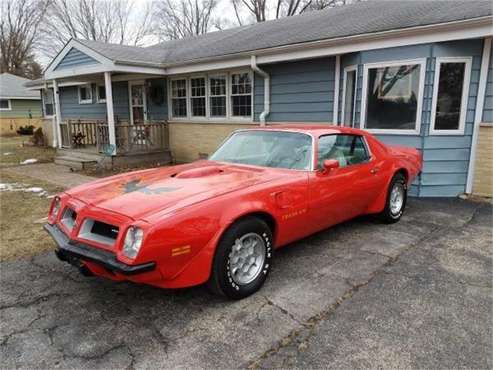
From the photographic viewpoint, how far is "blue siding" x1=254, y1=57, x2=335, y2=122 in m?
8.72

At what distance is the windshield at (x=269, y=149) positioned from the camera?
13.1ft

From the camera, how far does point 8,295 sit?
11.0 feet

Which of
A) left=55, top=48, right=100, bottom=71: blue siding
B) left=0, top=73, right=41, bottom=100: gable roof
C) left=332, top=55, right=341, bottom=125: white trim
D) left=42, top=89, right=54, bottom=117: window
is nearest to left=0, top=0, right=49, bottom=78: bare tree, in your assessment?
left=0, top=73, right=41, bottom=100: gable roof

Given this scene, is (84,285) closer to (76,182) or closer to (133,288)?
(133,288)

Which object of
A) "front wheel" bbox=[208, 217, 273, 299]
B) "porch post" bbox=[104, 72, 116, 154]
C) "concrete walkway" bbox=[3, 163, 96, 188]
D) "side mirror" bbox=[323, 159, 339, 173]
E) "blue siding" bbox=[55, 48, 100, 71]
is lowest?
"concrete walkway" bbox=[3, 163, 96, 188]

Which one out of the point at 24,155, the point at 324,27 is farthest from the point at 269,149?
the point at 24,155

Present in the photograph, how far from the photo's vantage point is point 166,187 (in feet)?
10.9

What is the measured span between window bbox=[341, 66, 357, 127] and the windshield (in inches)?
169

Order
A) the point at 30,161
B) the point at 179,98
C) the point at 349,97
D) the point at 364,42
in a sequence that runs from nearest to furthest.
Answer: the point at 364,42, the point at 349,97, the point at 179,98, the point at 30,161

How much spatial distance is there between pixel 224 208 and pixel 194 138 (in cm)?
915

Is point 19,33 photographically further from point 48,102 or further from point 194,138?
point 194,138

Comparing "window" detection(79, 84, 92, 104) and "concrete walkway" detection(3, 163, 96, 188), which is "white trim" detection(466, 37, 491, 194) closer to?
"concrete walkway" detection(3, 163, 96, 188)

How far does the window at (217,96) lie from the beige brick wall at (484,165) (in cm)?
679

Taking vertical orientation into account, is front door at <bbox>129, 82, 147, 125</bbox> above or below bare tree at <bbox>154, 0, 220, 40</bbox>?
below
